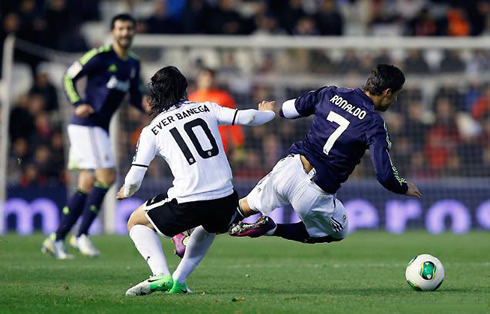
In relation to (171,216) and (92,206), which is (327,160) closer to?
(171,216)

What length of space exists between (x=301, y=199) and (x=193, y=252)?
1.46m

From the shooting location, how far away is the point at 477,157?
58.0 ft

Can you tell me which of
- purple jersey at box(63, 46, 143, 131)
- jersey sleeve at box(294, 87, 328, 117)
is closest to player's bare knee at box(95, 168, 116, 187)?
purple jersey at box(63, 46, 143, 131)

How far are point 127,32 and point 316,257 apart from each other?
3.30 meters

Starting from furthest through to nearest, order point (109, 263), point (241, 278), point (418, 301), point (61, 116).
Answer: point (61, 116)
point (109, 263)
point (241, 278)
point (418, 301)

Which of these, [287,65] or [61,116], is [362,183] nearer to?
[287,65]

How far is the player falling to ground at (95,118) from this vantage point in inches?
468

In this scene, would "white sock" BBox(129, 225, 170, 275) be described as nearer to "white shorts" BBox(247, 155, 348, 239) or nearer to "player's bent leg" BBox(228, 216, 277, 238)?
"player's bent leg" BBox(228, 216, 277, 238)

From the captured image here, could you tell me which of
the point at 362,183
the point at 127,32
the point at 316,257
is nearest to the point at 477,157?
the point at 362,183

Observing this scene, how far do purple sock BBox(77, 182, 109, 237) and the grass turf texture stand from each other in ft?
1.31

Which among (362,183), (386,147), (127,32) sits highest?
(127,32)

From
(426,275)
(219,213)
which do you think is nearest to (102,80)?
(219,213)

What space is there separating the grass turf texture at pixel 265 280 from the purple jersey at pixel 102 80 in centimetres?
161

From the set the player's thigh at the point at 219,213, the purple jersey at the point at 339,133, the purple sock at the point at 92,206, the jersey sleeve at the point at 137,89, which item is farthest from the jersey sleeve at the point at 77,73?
the player's thigh at the point at 219,213
